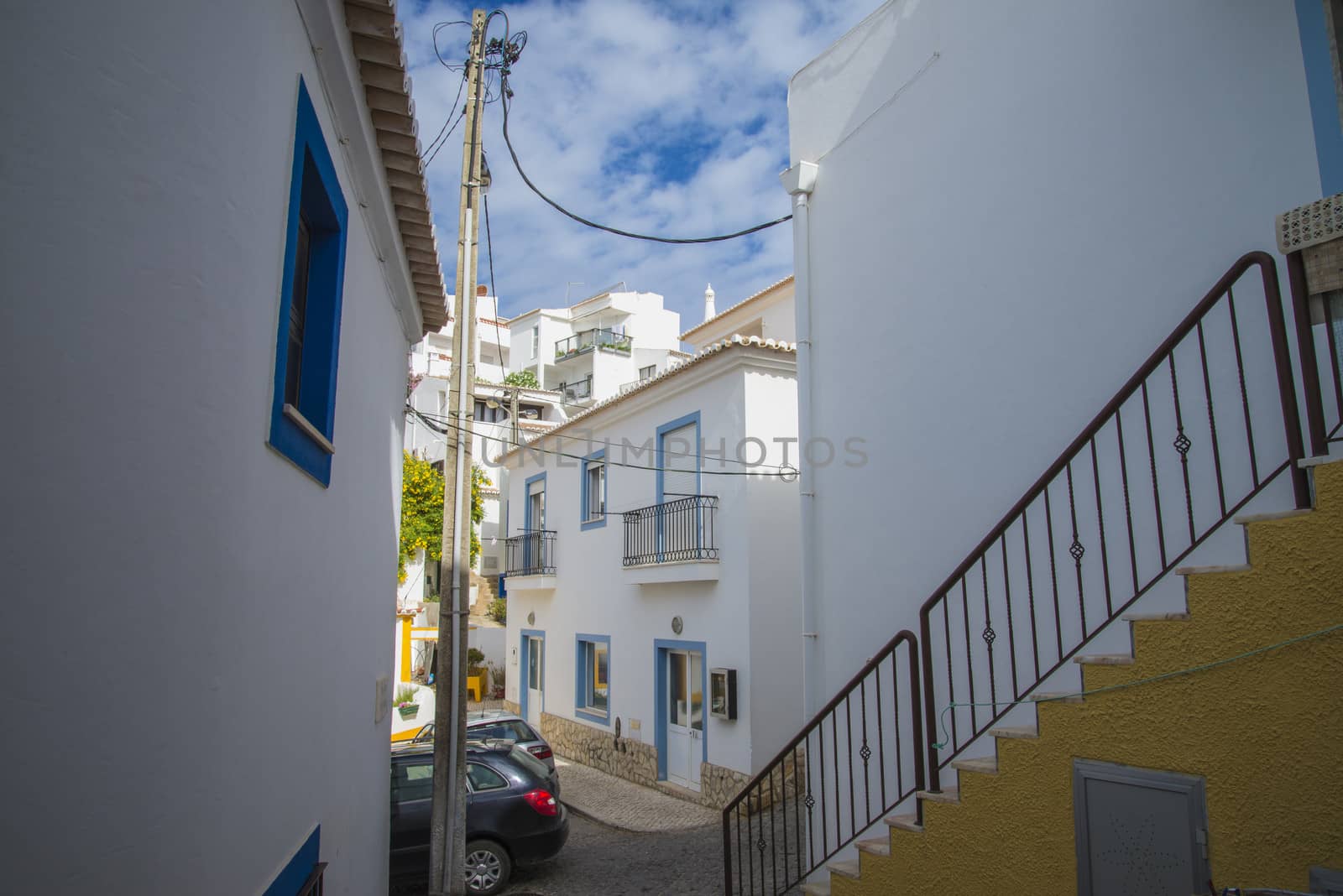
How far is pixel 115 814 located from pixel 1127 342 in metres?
5.36

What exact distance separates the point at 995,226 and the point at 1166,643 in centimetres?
353

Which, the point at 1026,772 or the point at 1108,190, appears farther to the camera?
the point at 1108,190

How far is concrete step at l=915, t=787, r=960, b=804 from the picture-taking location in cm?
447

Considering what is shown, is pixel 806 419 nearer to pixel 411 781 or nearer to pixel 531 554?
pixel 411 781

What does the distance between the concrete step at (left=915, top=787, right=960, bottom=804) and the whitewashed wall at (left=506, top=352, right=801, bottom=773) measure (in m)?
6.26

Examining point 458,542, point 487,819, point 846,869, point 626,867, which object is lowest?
point 626,867

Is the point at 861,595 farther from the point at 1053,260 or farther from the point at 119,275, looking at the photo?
the point at 119,275

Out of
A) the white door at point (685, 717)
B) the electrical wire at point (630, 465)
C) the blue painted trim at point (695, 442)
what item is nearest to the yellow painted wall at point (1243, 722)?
the electrical wire at point (630, 465)

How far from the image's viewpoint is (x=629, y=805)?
38.7 ft

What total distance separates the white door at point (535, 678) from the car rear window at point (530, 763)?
7443 millimetres

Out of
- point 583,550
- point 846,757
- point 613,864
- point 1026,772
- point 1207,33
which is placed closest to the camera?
point 1026,772

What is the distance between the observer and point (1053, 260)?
18.8 ft

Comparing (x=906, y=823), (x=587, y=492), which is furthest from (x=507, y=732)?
(x=906, y=823)

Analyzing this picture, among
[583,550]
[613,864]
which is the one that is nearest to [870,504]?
[613,864]
